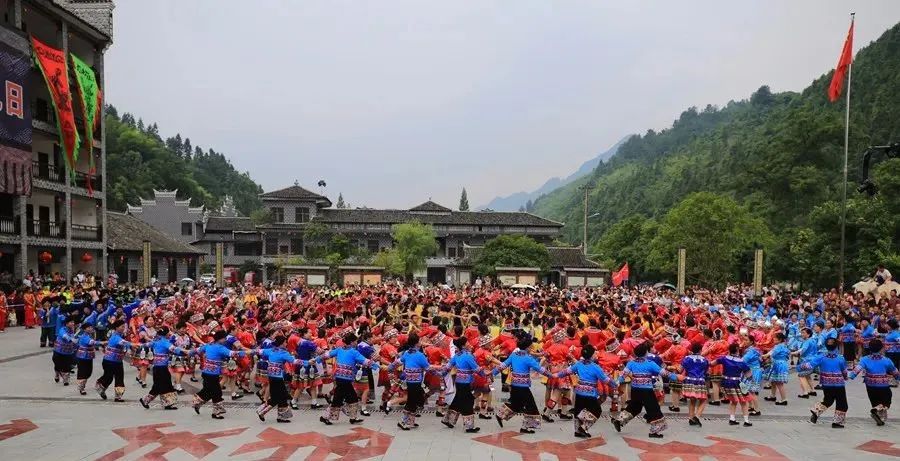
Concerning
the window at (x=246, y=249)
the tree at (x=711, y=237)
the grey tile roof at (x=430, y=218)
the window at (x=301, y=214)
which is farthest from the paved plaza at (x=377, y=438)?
the window at (x=246, y=249)

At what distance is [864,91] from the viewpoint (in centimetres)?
5956

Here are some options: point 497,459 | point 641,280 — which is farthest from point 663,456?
point 641,280

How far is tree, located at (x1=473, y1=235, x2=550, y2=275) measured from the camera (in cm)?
4759

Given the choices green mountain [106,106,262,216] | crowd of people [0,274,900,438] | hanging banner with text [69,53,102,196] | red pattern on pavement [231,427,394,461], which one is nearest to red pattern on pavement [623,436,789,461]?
crowd of people [0,274,900,438]

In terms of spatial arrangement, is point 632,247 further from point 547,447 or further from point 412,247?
point 547,447

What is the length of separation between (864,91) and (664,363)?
202 ft

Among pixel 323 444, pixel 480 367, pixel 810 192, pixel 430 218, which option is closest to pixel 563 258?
pixel 430 218

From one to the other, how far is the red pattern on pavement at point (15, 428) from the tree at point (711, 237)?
3760 centimetres

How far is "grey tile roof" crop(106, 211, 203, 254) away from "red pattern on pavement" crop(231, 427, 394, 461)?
101 ft

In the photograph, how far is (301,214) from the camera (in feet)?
197

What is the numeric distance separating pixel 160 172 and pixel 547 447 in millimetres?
82132

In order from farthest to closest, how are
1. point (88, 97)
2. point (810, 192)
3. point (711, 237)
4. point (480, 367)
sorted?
point (810, 192) < point (711, 237) < point (88, 97) < point (480, 367)

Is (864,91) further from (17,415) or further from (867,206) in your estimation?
(17,415)

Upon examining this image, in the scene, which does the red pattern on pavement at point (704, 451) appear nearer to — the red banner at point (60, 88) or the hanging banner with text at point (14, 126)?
the hanging banner with text at point (14, 126)
